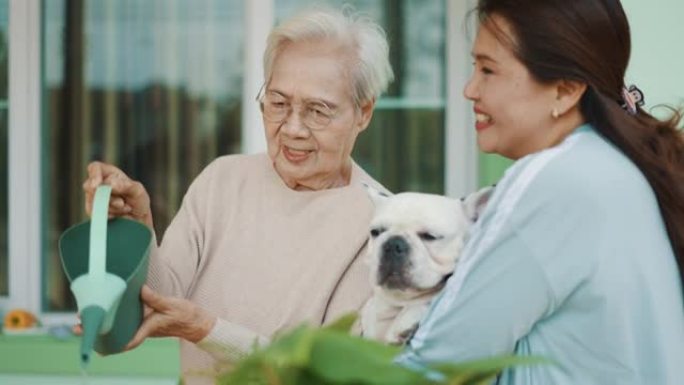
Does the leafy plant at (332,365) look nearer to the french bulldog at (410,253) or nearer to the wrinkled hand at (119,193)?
the french bulldog at (410,253)

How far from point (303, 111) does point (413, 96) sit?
2954mm

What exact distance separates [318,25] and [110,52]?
131 inches

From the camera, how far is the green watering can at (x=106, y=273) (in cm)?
178

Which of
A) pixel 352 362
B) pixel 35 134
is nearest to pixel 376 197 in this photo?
pixel 352 362

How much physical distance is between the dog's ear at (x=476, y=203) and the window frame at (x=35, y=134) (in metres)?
3.19

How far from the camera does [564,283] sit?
1676mm

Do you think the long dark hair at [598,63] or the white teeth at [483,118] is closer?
the long dark hair at [598,63]

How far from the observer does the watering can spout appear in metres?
1.69

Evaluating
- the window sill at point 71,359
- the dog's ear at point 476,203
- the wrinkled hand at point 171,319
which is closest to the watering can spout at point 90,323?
the wrinkled hand at point 171,319

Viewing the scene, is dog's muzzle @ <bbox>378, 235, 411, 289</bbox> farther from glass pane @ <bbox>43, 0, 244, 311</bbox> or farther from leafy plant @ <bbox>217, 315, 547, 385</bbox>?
glass pane @ <bbox>43, 0, 244, 311</bbox>

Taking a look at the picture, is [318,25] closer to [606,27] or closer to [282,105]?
[282,105]

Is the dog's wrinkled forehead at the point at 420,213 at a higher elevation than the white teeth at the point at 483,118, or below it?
below

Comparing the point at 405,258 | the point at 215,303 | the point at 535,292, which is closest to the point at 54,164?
the point at 215,303

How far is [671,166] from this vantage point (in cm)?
183
